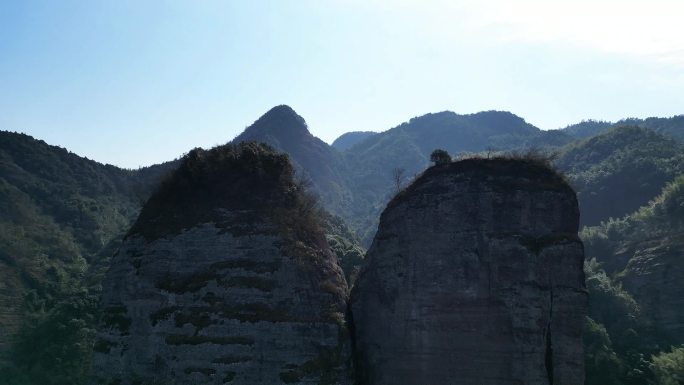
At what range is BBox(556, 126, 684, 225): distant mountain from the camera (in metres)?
97.6

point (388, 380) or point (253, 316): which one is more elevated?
point (253, 316)

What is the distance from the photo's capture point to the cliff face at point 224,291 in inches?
815

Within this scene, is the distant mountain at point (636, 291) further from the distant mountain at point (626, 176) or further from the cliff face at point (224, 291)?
the cliff face at point (224, 291)

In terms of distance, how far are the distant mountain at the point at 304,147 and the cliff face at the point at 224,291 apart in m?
111

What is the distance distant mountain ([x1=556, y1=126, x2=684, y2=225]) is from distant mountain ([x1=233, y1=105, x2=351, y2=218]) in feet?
184

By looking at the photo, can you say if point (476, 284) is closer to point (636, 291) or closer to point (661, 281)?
point (636, 291)

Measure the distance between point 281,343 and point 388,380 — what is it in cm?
445

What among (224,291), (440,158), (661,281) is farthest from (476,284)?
(661,281)

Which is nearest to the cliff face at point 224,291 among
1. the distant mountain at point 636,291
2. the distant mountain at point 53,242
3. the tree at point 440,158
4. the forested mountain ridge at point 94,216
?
the forested mountain ridge at point 94,216

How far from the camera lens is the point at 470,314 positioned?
832 inches

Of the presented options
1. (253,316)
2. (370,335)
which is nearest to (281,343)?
(253,316)

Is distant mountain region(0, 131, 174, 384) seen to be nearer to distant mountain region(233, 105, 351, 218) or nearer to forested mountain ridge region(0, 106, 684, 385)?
forested mountain ridge region(0, 106, 684, 385)

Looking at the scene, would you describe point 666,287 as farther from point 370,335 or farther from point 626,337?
point 370,335

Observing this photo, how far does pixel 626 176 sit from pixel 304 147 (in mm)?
76289
